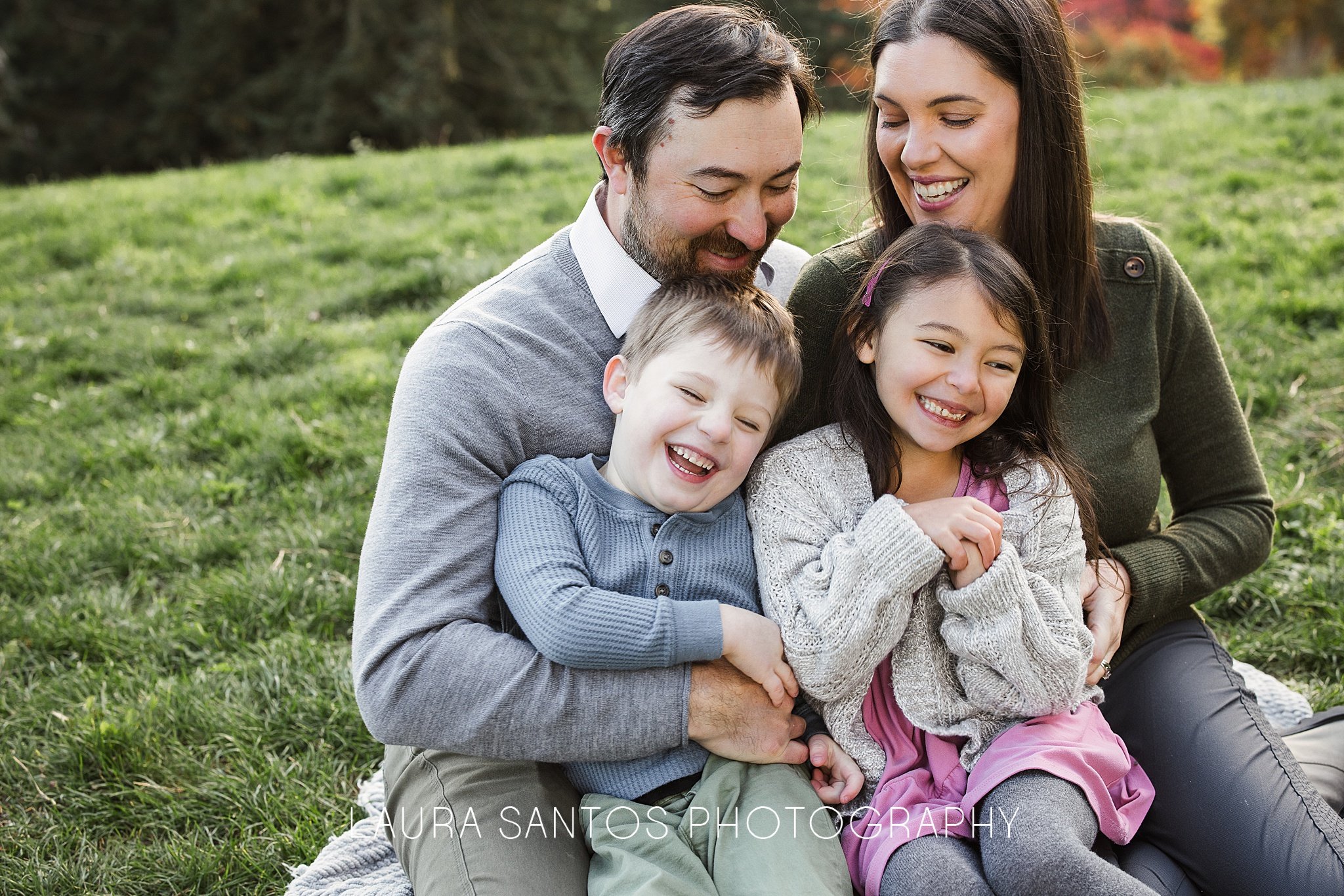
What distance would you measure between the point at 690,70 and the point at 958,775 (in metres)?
1.71

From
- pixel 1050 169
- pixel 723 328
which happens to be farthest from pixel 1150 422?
pixel 723 328

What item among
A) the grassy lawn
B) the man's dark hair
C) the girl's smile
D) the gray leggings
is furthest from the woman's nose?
the gray leggings

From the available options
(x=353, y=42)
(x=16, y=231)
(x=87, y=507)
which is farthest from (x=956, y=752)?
(x=353, y=42)

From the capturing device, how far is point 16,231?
7.08m

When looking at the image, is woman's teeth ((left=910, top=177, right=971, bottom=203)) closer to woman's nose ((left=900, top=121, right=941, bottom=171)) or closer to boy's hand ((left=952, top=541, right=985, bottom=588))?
woman's nose ((left=900, top=121, right=941, bottom=171))

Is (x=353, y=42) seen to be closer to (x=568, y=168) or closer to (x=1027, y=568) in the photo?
(x=568, y=168)

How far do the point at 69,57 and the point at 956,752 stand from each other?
19.5 meters

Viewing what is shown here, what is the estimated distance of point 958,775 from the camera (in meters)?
2.20

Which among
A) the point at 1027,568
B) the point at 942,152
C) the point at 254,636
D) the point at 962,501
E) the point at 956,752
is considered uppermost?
the point at 942,152

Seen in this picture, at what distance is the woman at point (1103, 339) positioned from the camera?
2445 millimetres

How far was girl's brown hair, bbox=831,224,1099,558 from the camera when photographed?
7.47 ft

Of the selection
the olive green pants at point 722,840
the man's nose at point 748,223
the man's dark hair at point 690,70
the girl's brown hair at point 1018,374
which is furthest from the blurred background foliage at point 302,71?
the olive green pants at point 722,840

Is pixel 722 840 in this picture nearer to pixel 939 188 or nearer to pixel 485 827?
pixel 485 827

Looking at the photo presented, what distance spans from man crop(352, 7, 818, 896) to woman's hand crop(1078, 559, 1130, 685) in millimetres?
699
